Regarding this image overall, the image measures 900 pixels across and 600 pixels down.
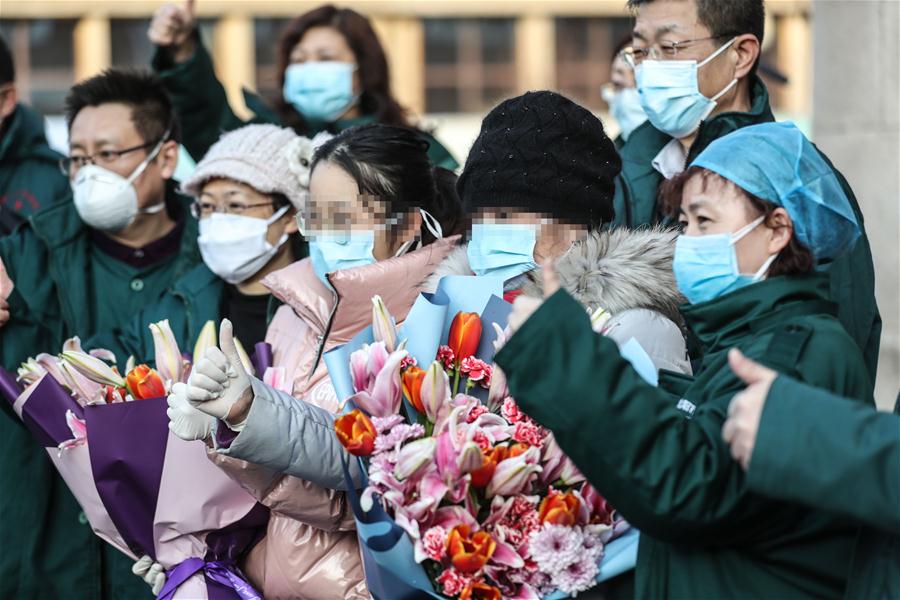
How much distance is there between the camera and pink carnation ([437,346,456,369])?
3.10 meters

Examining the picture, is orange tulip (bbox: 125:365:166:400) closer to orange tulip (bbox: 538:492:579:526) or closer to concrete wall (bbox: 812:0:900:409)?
orange tulip (bbox: 538:492:579:526)

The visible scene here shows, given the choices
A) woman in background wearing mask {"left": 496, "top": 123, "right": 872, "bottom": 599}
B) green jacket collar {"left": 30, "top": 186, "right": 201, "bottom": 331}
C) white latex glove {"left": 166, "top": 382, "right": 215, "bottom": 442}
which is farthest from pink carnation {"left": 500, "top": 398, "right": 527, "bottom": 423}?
green jacket collar {"left": 30, "top": 186, "right": 201, "bottom": 331}

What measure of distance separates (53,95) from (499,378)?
22.8 m

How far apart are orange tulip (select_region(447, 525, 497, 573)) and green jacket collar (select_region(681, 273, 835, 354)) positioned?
2.07 feet

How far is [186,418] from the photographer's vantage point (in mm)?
3053

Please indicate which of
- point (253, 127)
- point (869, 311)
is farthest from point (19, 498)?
point (869, 311)

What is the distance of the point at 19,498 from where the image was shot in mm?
4891

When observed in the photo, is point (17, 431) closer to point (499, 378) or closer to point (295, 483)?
point (295, 483)

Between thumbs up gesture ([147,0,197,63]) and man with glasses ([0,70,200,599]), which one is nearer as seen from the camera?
man with glasses ([0,70,200,599])

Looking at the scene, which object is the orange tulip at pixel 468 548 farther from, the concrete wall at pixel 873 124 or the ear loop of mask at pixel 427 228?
the concrete wall at pixel 873 124

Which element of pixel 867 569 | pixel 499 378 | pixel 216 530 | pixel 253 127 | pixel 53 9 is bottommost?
pixel 216 530

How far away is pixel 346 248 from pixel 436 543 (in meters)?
1.33

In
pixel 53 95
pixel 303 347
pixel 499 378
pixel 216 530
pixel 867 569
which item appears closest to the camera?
pixel 867 569

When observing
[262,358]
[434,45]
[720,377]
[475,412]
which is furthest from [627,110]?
[434,45]
